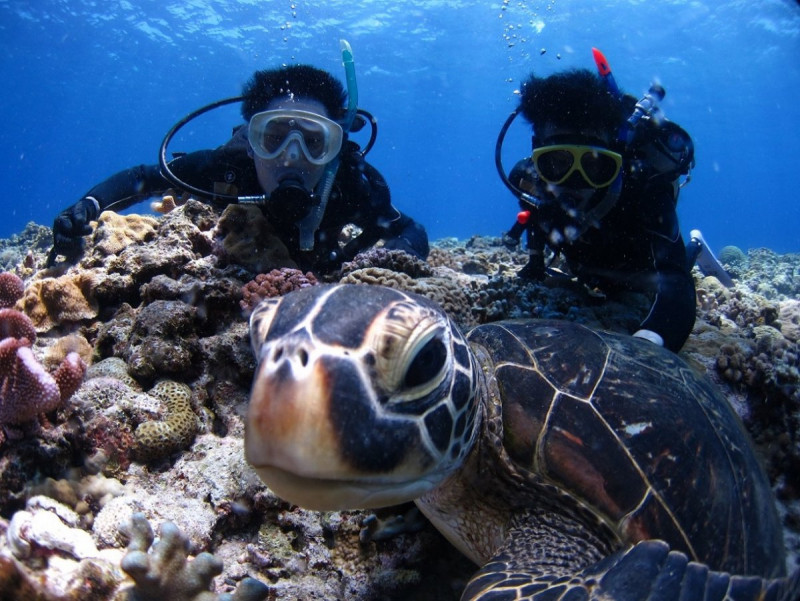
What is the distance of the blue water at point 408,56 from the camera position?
97.9ft

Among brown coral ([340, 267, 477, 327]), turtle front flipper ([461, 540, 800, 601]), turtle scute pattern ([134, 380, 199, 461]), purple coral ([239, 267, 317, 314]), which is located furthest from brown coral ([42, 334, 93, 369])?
turtle front flipper ([461, 540, 800, 601])

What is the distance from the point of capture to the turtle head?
1111 millimetres

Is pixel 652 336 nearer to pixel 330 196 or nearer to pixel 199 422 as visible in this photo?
pixel 199 422

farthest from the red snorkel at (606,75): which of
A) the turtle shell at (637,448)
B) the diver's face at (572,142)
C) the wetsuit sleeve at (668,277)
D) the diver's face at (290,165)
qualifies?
the turtle shell at (637,448)

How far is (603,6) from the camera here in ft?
96.9

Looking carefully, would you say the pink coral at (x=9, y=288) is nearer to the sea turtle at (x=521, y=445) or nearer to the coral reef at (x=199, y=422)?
the coral reef at (x=199, y=422)

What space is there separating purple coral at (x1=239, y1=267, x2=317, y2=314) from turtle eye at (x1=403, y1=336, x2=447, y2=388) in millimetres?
1758

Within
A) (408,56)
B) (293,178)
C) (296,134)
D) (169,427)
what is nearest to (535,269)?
(293,178)

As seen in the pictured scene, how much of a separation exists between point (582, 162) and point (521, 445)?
9.31 feet

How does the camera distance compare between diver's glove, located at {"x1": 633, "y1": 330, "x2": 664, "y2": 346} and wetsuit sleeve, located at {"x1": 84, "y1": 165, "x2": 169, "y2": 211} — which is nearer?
diver's glove, located at {"x1": 633, "y1": 330, "x2": 664, "y2": 346}

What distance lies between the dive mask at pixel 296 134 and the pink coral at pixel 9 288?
2268 millimetres

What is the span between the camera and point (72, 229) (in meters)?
4.32

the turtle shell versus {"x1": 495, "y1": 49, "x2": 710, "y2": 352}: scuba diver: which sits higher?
{"x1": 495, "y1": 49, "x2": 710, "y2": 352}: scuba diver

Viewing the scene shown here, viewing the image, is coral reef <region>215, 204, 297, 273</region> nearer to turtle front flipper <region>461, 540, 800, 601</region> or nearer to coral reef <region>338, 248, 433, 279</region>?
coral reef <region>338, 248, 433, 279</region>
